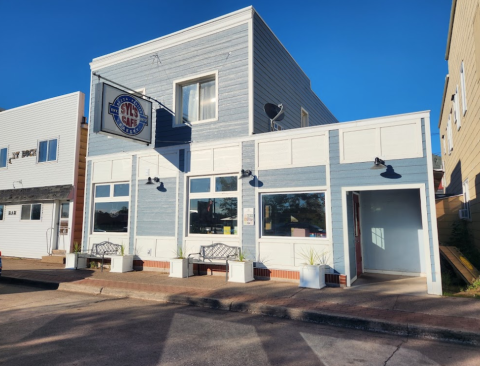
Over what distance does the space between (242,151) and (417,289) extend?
542 centimetres

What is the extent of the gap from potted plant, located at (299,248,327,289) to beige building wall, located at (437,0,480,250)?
14.0 feet

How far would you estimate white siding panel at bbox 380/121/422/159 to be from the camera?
293 inches

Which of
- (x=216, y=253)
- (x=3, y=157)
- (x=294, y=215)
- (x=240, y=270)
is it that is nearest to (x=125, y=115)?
(x=216, y=253)

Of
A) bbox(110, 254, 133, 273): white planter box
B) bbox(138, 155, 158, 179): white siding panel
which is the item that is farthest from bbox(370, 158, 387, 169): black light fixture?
bbox(110, 254, 133, 273): white planter box

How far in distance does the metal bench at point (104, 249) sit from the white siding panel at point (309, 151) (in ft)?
21.3

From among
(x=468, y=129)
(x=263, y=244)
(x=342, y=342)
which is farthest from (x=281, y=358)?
(x=468, y=129)

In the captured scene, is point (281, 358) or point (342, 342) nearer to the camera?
point (281, 358)

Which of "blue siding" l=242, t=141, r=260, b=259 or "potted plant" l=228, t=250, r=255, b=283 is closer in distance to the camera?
"potted plant" l=228, t=250, r=255, b=283

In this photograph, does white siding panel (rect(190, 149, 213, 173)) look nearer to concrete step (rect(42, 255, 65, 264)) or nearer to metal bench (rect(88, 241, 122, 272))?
metal bench (rect(88, 241, 122, 272))

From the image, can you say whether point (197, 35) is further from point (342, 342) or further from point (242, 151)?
point (342, 342)

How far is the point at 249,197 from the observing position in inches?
365

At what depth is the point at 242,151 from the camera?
9.50m

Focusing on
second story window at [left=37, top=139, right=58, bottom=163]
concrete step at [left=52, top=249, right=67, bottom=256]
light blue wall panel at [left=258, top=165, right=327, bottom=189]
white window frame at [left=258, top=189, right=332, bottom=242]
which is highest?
second story window at [left=37, top=139, right=58, bottom=163]

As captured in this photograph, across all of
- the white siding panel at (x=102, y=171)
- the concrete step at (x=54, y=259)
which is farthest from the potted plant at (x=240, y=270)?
the concrete step at (x=54, y=259)
